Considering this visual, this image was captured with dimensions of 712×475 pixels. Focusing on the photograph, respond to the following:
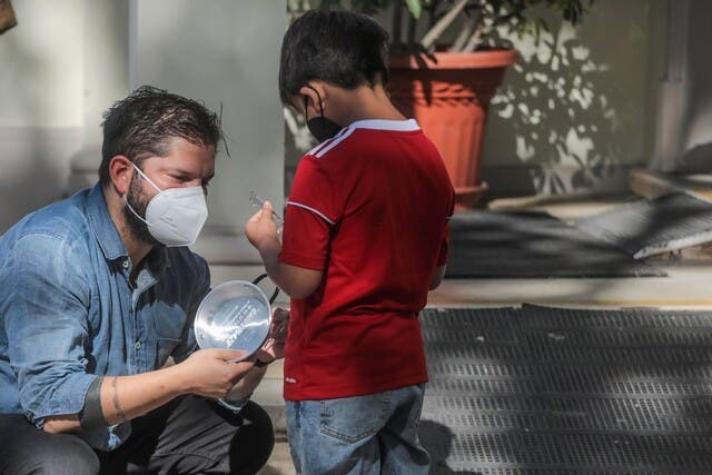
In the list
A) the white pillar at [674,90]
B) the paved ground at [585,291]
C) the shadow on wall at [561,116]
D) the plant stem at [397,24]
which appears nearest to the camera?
the paved ground at [585,291]

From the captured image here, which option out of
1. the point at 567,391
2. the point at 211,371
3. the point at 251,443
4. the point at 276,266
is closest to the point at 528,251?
the point at 567,391

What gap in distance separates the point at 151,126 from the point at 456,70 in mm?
4130

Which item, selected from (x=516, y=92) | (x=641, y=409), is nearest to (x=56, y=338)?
(x=641, y=409)

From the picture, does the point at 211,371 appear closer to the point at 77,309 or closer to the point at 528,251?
the point at 77,309

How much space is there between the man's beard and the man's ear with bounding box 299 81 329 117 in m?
0.43

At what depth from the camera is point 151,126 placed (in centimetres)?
359

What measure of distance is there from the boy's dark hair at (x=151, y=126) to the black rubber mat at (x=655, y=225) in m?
3.40

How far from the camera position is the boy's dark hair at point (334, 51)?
355cm

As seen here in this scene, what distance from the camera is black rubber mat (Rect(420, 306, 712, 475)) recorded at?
4734 mm

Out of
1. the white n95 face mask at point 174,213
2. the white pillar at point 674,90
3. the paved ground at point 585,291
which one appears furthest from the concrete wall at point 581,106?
the white n95 face mask at point 174,213

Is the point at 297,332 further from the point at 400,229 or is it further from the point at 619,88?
the point at 619,88

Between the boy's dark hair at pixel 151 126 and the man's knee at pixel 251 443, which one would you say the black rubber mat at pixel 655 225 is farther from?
the boy's dark hair at pixel 151 126

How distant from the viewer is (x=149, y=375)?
11.3ft

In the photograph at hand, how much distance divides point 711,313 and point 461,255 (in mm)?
1312
